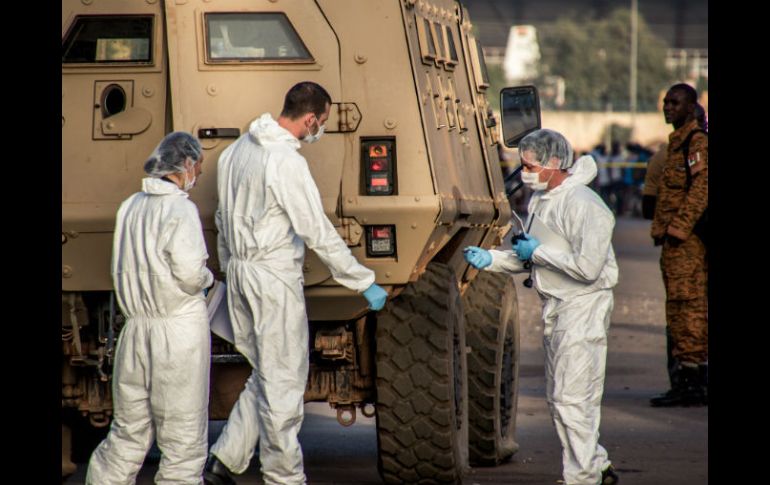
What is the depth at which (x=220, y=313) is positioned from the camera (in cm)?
889

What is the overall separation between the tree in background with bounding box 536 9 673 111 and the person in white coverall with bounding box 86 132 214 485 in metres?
76.3

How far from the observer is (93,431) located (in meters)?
11.4

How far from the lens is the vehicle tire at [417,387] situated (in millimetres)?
9008

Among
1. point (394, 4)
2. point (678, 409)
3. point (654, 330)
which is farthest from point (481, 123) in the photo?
point (654, 330)

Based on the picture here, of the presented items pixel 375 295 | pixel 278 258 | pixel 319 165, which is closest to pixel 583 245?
pixel 375 295

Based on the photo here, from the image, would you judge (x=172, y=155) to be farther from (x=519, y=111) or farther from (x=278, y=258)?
(x=519, y=111)

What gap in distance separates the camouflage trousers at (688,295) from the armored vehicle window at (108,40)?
5.17m

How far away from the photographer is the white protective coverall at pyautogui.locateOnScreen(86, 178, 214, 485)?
8188 mm

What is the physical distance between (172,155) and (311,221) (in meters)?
0.72

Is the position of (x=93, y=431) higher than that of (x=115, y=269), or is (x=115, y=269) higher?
(x=115, y=269)

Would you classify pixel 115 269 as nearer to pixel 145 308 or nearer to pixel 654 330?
pixel 145 308

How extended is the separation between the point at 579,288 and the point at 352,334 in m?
1.18

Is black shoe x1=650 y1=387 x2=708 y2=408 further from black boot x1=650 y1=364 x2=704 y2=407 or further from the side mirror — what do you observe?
the side mirror

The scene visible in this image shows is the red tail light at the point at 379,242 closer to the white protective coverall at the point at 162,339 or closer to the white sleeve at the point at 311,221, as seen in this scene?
the white sleeve at the point at 311,221
